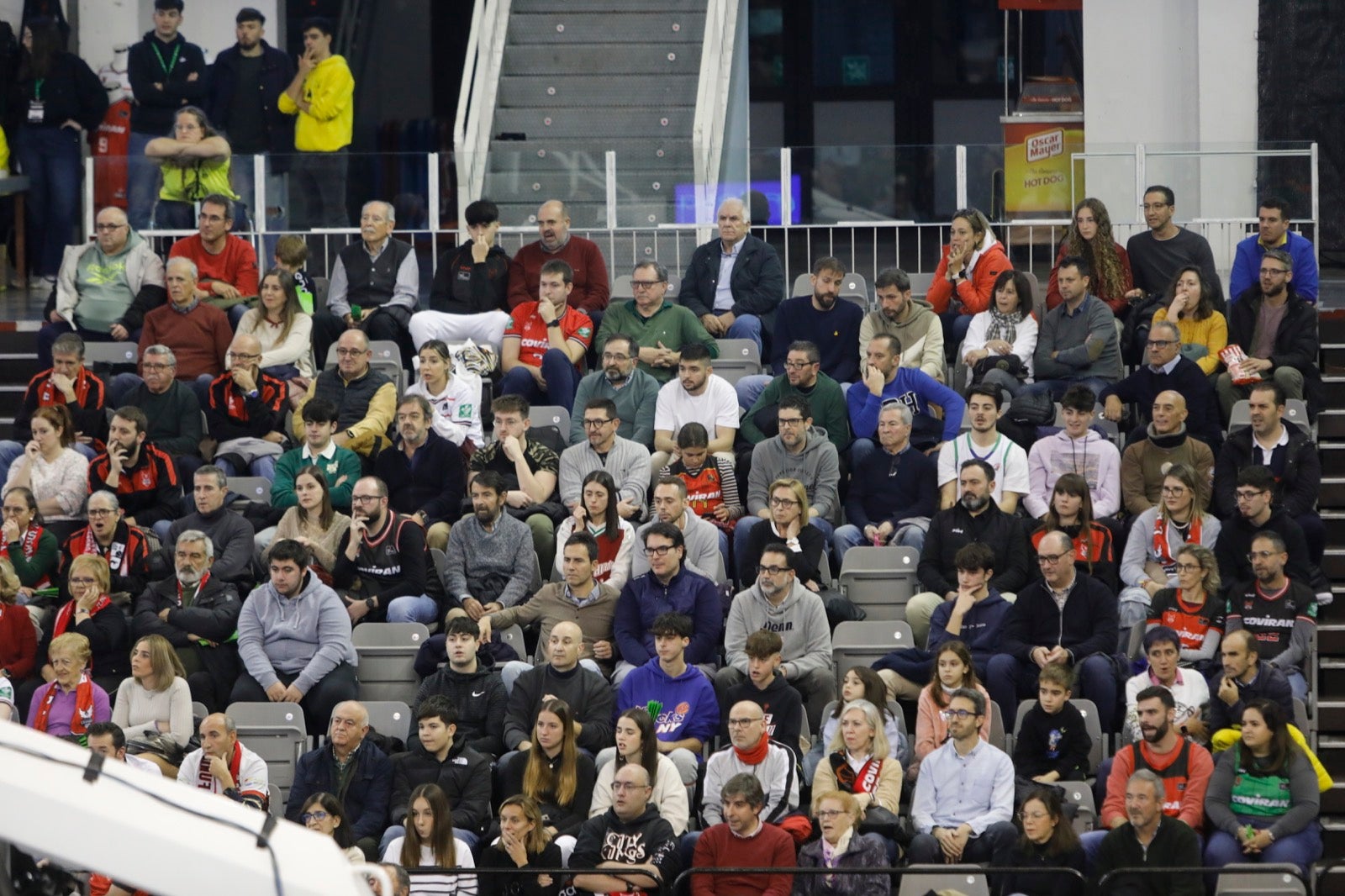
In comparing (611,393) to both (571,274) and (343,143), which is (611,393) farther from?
(343,143)

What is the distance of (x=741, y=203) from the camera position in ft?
45.3

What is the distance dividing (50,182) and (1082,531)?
29.6 feet

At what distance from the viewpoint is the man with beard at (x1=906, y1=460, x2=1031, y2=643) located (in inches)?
429

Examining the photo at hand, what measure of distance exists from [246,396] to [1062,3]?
806 centimetres

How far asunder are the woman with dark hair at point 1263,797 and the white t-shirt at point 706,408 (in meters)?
3.71

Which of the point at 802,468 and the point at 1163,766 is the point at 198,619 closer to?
the point at 802,468

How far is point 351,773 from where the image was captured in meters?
9.84

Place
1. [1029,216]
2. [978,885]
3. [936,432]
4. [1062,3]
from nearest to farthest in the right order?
[978,885]
[936,432]
[1029,216]
[1062,3]

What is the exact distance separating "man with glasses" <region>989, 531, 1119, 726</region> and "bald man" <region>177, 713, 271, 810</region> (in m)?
3.53

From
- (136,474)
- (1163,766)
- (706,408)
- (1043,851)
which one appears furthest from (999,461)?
(136,474)

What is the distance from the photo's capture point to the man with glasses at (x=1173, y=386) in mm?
12000

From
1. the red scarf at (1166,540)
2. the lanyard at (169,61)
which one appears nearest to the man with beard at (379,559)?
the red scarf at (1166,540)

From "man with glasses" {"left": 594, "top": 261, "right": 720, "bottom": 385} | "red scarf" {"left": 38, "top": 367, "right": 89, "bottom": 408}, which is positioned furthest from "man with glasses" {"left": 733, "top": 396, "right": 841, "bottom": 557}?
"red scarf" {"left": 38, "top": 367, "right": 89, "bottom": 408}

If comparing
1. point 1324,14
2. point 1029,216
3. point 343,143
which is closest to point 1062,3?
point 1324,14
